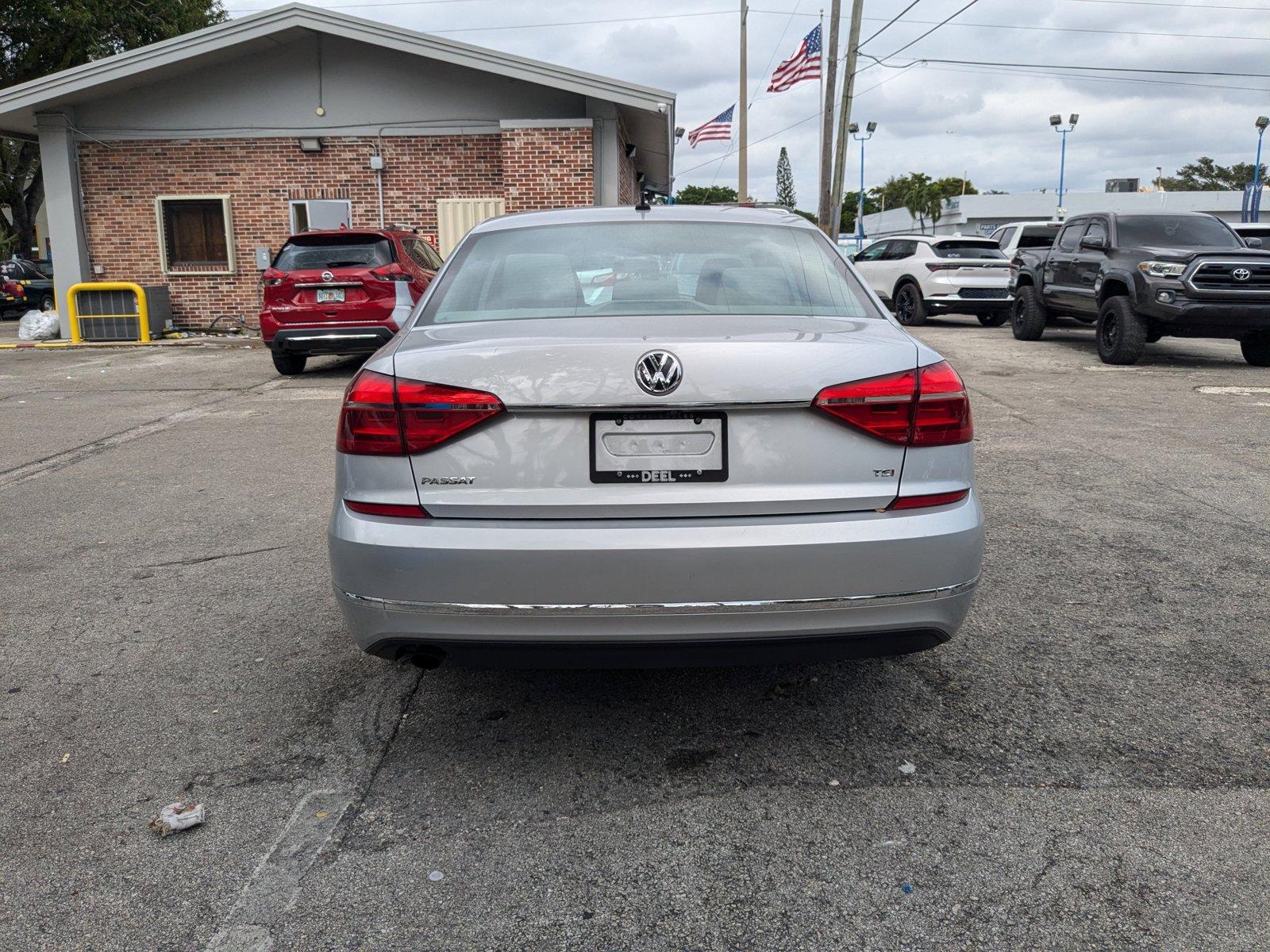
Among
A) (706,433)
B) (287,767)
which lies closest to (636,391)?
(706,433)

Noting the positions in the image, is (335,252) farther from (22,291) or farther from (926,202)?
(926,202)

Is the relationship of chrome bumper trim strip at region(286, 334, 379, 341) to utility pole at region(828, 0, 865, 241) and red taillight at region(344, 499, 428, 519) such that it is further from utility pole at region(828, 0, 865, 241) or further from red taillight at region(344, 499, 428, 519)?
utility pole at region(828, 0, 865, 241)

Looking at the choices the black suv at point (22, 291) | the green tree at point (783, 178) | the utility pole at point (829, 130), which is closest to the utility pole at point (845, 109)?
the utility pole at point (829, 130)

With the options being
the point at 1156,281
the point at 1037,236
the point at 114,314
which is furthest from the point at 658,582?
the point at 1037,236

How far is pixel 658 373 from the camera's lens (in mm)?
2734

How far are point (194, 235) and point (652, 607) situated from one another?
1877cm

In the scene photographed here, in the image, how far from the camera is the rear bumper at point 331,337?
1222 centimetres

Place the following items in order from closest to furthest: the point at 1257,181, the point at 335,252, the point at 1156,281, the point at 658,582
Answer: the point at 658,582
the point at 1156,281
the point at 335,252
the point at 1257,181

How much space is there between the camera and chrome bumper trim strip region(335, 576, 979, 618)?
Result: 2752 mm

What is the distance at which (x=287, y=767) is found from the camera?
3.11 metres

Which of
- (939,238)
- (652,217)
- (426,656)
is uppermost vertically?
(939,238)

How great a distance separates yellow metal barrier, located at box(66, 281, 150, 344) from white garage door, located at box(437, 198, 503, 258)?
4983mm

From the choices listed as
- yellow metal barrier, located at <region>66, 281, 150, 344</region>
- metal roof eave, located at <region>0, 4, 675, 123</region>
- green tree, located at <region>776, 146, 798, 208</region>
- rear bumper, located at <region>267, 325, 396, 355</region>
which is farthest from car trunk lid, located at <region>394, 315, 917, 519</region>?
green tree, located at <region>776, 146, 798, 208</region>

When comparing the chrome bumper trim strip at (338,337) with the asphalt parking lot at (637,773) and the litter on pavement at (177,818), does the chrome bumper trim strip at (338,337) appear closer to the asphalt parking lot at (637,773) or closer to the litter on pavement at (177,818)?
the asphalt parking lot at (637,773)
